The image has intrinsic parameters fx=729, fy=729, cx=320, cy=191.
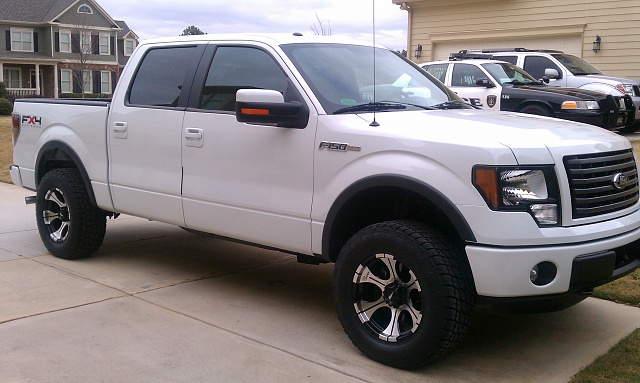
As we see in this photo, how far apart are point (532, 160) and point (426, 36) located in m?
18.8

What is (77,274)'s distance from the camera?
20.3 ft

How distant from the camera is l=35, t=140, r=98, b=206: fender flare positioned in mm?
6414

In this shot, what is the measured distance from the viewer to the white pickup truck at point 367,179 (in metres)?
3.91

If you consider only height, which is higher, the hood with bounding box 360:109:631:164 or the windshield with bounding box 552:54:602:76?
the windshield with bounding box 552:54:602:76

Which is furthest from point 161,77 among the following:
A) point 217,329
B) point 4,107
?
point 4,107

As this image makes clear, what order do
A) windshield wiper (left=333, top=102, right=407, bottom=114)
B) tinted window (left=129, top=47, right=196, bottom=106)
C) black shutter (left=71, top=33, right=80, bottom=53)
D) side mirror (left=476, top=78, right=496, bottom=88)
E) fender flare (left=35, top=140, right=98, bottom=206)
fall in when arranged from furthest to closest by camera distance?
black shutter (left=71, top=33, right=80, bottom=53)
side mirror (left=476, top=78, right=496, bottom=88)
fender flare (left=35, top=140, right=98, bottom=206)
tinted window (left=129, top=47, right=196, bottom=106)
windshield wiper (left=333, top=102, right=407, bottom=114)

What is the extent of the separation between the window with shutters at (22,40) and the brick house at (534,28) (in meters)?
36.7

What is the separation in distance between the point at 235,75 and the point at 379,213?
1569 mm

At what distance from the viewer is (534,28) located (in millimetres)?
19453

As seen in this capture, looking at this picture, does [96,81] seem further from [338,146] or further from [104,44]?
[338,146]

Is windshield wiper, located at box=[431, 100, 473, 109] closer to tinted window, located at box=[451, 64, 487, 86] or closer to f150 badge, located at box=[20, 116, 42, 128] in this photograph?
f150 badge, located at box=[20, 116, 42, 128]

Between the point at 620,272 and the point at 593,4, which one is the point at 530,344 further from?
the point at 593,4

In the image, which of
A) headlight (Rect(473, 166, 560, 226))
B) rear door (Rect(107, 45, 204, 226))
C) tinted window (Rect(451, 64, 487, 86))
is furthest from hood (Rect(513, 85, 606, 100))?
headlight (Rect(473, 166, 560, 226))

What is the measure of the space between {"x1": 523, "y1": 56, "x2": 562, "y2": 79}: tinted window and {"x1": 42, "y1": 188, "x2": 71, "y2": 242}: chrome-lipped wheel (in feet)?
36.9
